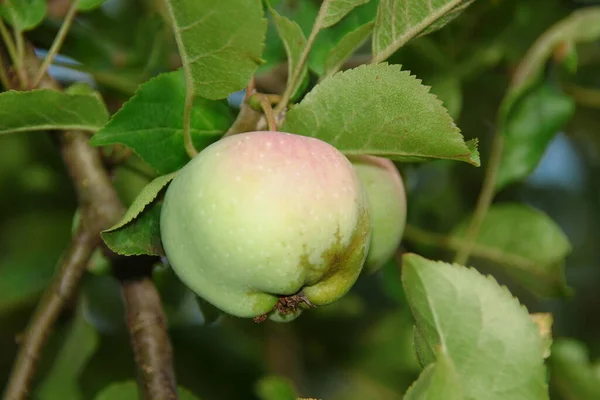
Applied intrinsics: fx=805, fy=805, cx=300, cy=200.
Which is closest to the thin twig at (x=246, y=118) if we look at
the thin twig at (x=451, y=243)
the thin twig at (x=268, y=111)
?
the thin twig at (x=268, y=111)

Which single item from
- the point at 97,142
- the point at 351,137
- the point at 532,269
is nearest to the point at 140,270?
the point at 97,142

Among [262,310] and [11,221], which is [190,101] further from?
[11,221]

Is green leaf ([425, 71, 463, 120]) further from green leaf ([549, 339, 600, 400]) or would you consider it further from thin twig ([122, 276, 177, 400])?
thin twig ([122, 276, 177, 400])

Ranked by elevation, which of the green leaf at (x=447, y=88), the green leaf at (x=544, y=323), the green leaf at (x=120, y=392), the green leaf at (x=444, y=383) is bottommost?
the green leaf at (x=120, y=392)

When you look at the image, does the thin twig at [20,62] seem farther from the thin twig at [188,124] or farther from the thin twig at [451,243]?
the thin twig at [451,243]

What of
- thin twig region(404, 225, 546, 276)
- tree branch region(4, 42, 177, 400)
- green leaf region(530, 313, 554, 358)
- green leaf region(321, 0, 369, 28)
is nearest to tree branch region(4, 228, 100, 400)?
tree branch region(4, 42, 177, 400)

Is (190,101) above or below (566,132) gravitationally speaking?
above

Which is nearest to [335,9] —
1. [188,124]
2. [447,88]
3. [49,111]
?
[188,124]

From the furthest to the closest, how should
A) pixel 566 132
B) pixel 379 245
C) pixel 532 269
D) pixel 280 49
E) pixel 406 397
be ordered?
pixel 566 132 < pixel 532 269 < pixel 280 49 < pixel 379 245 < pixel 406 397
